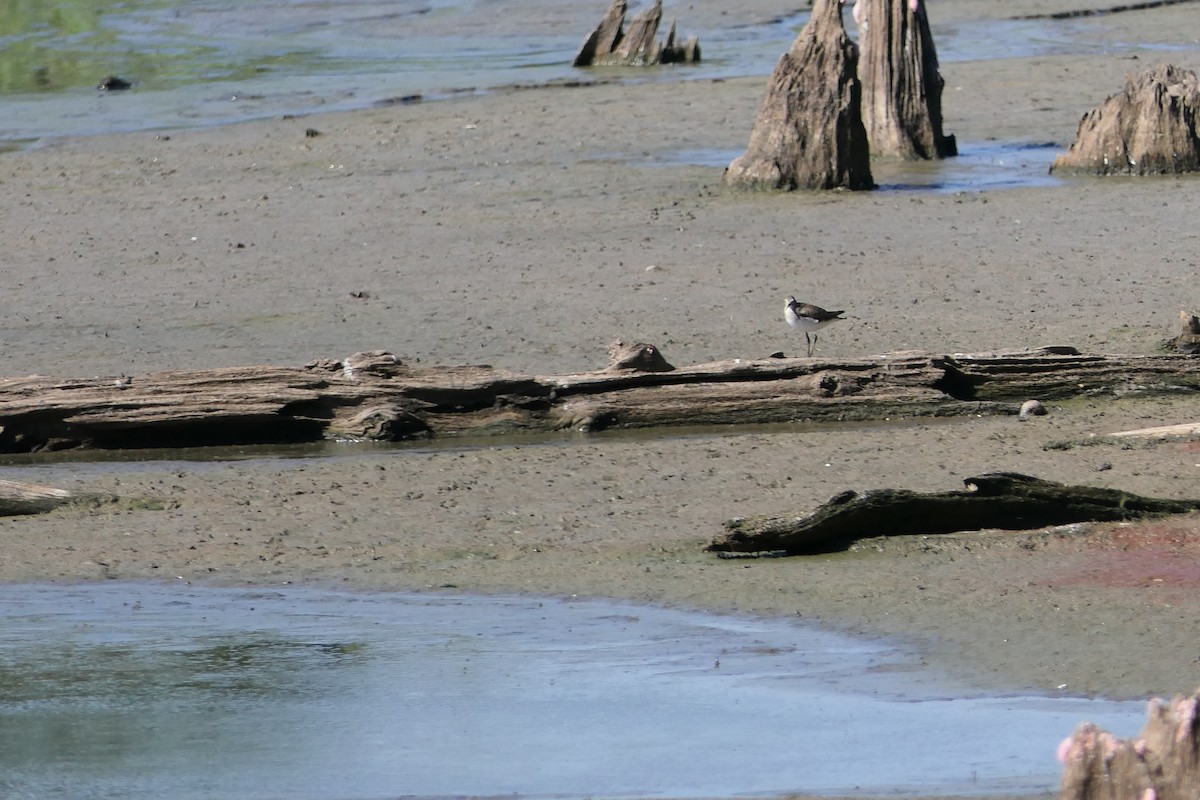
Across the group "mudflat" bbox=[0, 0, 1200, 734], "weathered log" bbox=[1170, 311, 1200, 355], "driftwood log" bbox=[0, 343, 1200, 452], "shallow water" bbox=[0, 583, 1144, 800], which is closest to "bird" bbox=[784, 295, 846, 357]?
"driftwood log" bbox=[0, 343, 1200, 452]

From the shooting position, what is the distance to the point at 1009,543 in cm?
753

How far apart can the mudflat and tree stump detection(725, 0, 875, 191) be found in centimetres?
32

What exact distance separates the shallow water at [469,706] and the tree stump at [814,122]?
9.35 meters

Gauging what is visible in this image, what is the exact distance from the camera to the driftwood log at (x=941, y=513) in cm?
751

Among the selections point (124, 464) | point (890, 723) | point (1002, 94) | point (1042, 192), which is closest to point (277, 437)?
point (124, 464)

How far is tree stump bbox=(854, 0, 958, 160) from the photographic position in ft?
56.7

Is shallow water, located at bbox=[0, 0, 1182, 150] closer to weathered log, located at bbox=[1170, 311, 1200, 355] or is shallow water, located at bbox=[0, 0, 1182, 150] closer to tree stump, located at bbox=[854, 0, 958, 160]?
tree stump, located at bbox=[854, 0, 958, 160]

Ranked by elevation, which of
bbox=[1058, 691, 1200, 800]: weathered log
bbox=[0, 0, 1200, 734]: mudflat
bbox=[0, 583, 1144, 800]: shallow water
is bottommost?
bbox=[0, 0, 1200, 734]: mudflat

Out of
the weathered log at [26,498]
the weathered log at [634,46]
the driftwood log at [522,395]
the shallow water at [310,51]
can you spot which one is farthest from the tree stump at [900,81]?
the weathered log at [26,498]

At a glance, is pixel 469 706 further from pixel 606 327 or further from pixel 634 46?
pixel 634 46

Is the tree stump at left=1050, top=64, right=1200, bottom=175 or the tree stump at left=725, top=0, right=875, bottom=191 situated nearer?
the tree stump at left=725, top=0, right=875, bottom=191

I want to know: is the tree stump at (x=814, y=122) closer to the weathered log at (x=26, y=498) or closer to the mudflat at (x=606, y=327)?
the mudflat at (x=606, y=327)

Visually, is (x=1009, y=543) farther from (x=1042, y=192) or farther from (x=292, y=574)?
(x=1042, y=192)

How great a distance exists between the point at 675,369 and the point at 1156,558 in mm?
3026
